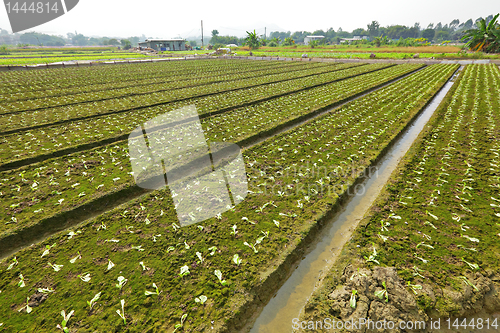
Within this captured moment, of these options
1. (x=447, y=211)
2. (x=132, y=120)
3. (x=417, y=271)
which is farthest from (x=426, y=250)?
(x=132, y=120)

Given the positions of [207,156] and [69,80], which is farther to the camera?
[69,80]

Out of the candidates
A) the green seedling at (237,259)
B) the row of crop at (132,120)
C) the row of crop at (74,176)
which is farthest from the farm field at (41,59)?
the green seedling at (237,259)

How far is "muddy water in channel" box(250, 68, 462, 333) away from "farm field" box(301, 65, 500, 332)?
304mm

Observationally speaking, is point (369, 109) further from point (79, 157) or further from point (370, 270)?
point (79, 157)

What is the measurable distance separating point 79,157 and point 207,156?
4.80m

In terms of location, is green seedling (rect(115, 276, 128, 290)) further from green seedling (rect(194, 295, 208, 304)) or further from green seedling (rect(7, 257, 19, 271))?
green seedling (rect(7, 257, 19, 271))

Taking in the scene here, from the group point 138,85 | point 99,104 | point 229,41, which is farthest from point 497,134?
point 229,41

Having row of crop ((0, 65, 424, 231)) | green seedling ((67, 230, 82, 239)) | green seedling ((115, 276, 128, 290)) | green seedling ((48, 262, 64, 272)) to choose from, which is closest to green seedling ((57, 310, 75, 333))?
green seedling ((115, 276, 128, 290))

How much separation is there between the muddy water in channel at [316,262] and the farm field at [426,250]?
0.30 meters

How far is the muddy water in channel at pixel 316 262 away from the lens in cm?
379

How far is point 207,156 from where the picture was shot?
8672mm

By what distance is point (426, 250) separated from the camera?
14.4ft

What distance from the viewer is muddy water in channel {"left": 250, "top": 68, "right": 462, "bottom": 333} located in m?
3.79

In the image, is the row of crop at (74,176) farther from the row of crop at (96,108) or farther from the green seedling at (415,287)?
the green seedling at (415,287)
